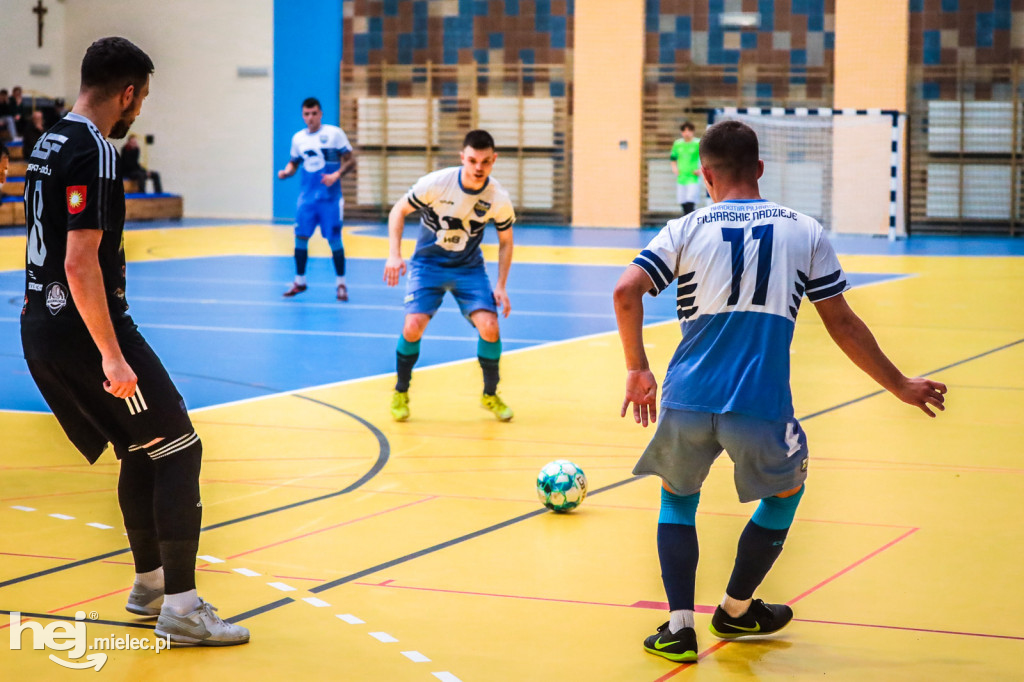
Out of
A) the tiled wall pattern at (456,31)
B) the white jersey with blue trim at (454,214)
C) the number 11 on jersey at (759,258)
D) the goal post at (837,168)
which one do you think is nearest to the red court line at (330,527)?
the number 11 on jersey at (759,258)

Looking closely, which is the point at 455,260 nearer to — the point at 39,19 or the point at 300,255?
the point at 300,255

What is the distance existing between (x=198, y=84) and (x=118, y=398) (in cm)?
3007

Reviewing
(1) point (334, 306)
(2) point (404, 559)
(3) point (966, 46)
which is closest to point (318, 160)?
(1) point (334, 306)

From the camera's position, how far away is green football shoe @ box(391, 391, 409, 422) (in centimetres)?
836

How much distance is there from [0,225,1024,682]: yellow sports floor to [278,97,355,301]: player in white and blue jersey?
6.14 m

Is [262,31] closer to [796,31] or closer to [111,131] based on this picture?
[796,31]

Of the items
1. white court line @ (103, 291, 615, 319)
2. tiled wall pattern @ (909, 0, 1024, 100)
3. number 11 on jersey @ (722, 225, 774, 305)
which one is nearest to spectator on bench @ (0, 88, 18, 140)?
white court line @ (103, 291, 615, 319)

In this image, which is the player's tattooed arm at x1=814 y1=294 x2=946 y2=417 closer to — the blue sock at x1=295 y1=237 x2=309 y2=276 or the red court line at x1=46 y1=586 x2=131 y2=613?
the red court line at x1=46 y1=586 x2=131 y2=613

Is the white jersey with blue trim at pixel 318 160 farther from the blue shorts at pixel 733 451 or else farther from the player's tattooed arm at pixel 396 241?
the blue shorts at pixel 733 451

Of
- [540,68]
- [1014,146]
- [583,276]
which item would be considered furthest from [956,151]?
[583,276]

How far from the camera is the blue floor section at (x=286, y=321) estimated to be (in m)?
10.1

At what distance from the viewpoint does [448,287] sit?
8719 millimetres

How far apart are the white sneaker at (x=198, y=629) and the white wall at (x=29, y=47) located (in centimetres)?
2966

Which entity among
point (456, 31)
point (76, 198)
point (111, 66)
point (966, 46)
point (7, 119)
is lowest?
point (76, 198)
